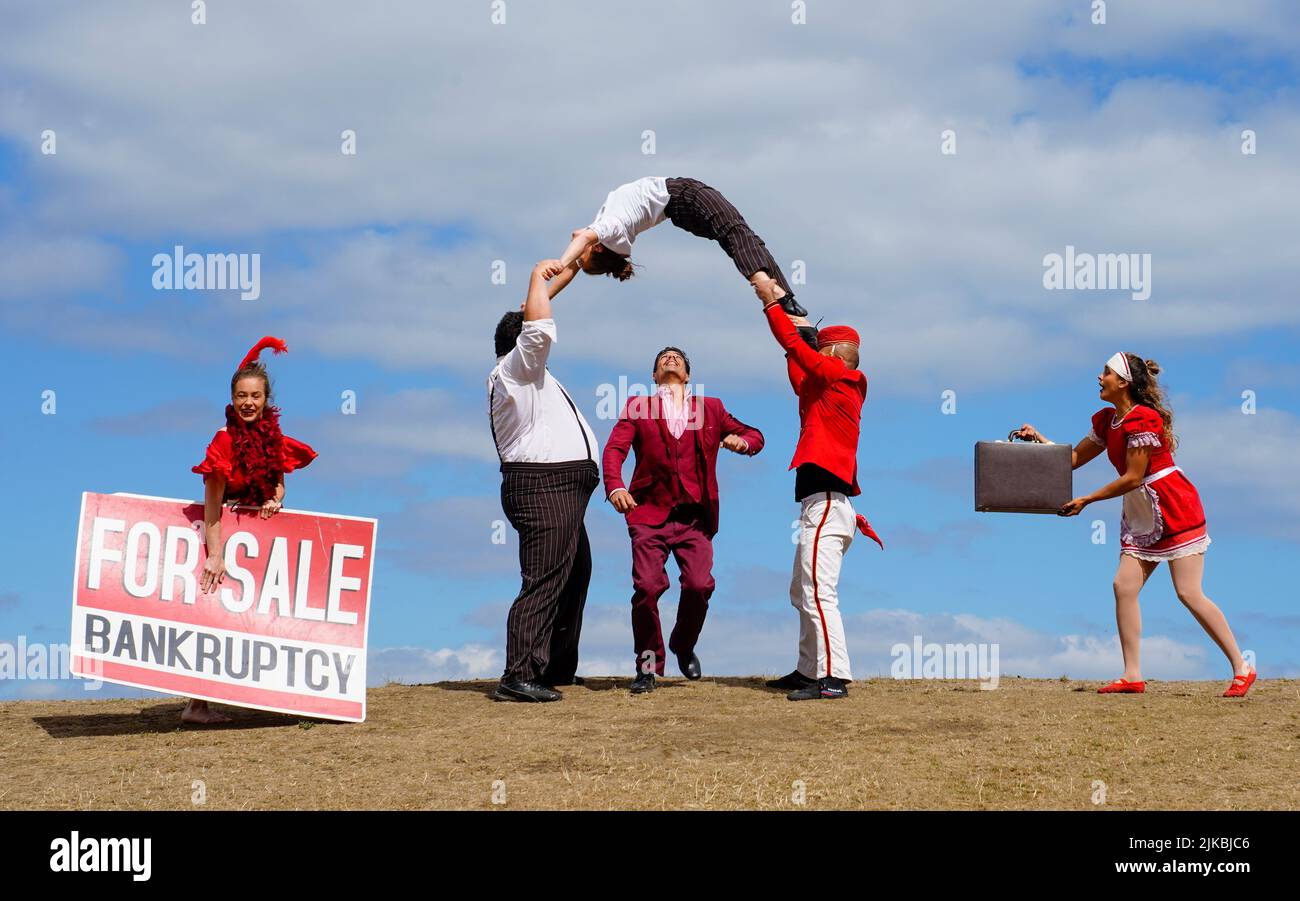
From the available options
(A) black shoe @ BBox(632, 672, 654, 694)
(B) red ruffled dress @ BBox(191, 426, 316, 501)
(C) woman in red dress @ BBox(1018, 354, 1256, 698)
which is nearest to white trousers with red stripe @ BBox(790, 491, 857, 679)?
(A) black shoe @ BBox(632, 672, 654, 694)

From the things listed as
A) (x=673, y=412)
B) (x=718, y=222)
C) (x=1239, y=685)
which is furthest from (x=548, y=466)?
(x=1239, y=685)

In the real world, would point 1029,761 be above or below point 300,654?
below

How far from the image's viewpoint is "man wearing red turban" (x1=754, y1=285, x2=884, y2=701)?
8703 mm

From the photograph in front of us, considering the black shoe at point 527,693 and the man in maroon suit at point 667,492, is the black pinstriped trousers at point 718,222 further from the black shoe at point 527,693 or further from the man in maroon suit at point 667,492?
the black shoe at point 527,693

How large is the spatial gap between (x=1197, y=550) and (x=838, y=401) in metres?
2.70

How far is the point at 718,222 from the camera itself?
29.6ft

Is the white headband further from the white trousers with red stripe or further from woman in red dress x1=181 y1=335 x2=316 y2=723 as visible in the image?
woman in red dress x1=181 y1=335 x2=316 y2=723

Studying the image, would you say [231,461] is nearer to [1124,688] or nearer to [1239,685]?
[1124,688]

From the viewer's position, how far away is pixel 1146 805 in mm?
6719

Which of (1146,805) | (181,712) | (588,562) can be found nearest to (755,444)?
(588,562)

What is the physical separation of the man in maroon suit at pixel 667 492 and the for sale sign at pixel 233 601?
182 centimetres

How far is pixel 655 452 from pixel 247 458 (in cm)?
275

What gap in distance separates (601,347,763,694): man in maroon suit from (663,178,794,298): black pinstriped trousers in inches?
43.3
